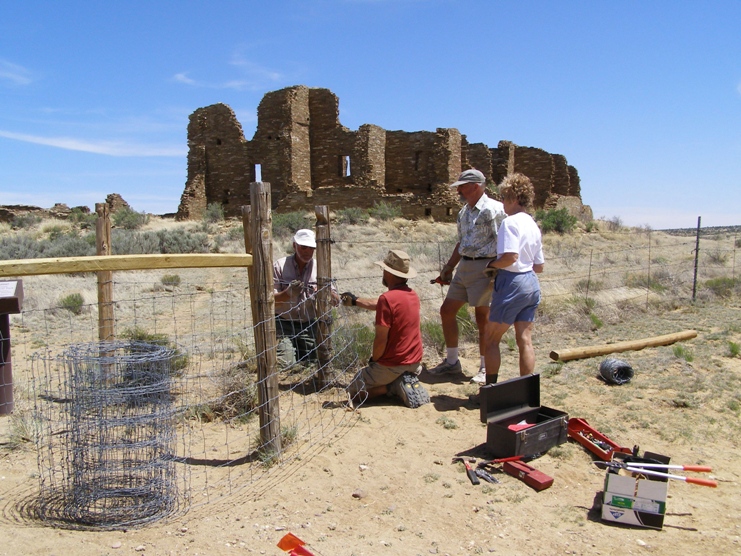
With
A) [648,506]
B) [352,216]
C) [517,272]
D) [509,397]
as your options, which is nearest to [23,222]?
[352,216]

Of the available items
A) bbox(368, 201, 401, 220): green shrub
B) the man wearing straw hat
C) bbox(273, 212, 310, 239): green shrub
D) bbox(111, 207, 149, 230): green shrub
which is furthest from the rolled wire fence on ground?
bbox(111, 207, 149, 230): green shrub

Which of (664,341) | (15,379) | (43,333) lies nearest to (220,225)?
(43,333)

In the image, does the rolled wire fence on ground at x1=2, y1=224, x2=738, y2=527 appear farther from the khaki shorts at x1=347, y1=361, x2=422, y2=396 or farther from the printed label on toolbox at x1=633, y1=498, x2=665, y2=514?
the printed label on toolbox at x1=633, y1=498, x2=665, y2=514

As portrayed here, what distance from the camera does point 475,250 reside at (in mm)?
5684

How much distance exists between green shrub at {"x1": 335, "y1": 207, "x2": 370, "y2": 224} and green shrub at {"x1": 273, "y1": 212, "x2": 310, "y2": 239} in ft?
3.97

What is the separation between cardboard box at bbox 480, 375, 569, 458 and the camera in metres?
4.15

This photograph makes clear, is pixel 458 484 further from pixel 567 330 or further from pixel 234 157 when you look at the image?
pixel 234 157

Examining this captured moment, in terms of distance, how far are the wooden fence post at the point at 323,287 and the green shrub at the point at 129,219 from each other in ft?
58.7

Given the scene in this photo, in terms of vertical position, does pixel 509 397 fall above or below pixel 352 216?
below

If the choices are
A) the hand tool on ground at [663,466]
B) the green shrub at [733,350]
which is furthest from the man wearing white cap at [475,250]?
the green shrub at [733,350]

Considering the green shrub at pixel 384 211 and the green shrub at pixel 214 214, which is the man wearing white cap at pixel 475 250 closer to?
the green shrub at pixel 384 211

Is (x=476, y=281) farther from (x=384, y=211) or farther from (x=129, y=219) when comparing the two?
(x=129, y=219)

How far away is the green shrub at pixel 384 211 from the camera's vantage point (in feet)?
69.5

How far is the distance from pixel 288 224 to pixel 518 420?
1540 cm
